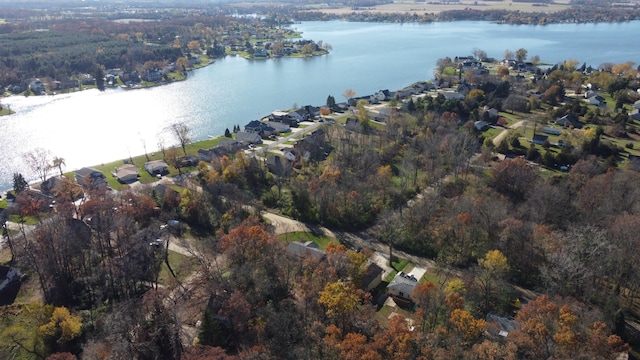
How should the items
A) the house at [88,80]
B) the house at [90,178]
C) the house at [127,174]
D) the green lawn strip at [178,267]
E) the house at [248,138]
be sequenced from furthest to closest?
the house at [88,80]
the house at [248,138]
the house at [127,174]
the house at [90,178]
the green lawn strip at [178,267]

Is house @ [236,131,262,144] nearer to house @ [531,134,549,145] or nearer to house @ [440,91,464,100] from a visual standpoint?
house @ [440,91,464,100]

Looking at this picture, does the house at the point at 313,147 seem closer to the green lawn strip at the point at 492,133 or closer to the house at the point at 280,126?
the house at the point at 280,126

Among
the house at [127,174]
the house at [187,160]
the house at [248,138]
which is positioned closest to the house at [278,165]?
the house at [248,138]

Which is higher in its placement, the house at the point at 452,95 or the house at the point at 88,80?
the house at the point at 88,80

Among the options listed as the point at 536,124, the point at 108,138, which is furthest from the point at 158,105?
the point at 536,124

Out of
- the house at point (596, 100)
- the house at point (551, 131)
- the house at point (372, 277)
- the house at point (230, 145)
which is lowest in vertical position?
the house at point (372, 277)

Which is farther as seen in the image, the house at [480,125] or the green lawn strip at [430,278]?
the house at [480,125]

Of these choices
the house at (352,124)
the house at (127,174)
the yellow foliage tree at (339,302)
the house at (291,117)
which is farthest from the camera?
the house at (291,117)
